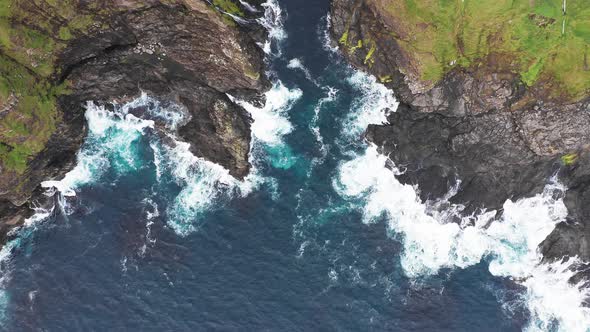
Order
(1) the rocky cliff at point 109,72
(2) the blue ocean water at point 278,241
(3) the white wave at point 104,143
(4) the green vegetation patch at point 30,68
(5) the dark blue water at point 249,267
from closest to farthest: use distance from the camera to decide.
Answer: (4) the green vegetation patch at point 30,68 < (1) the rocky cliff at point 109,72 < (5) the dark blue water at point 249,267 < (2) the blue ocean water at point 278,241 < (3) the white wave at point 104,143

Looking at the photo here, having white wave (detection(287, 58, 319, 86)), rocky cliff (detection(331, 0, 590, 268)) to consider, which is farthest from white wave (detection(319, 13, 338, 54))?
white wave (detection(287, 58, 319, 86))

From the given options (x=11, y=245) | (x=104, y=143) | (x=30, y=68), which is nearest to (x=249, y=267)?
(x=104, y=143)

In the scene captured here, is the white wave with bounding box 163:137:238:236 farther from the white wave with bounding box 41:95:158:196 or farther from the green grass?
the green grass

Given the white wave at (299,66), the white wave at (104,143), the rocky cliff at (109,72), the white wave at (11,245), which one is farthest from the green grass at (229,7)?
the white wave at (11,245)

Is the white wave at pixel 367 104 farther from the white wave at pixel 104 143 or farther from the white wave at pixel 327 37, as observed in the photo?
the white wave at pixel 104 143

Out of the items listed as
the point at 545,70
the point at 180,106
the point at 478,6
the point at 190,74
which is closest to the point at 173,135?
the point at 180,106

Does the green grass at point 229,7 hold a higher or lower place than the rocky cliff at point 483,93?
lower

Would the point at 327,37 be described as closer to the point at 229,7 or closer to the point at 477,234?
the point at 229,7
